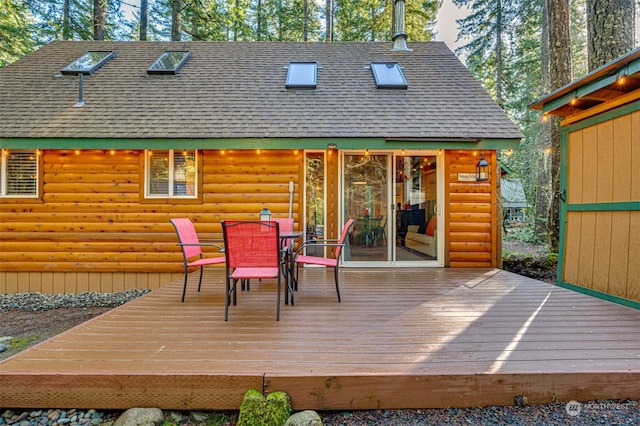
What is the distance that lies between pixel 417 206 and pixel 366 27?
33.3ft

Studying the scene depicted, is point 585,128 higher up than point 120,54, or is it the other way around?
point 120,54

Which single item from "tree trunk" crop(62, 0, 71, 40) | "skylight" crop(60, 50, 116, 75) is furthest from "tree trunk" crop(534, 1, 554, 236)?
"tree trunk" crop(62, 0, 71, 40)

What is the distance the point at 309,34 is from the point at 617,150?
13272mm

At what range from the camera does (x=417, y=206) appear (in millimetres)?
5625

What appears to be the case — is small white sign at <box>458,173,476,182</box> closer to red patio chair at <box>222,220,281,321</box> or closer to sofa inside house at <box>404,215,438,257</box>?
sofa inside house at <box>404,215,438,257</box>

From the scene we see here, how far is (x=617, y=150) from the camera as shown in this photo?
3.47 m

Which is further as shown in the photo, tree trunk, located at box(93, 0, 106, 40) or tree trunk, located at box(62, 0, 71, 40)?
tree trunk, located at box(62, 0, 71, 40)

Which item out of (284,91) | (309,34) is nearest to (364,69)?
(284,91)

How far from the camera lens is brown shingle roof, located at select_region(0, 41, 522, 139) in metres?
5.15

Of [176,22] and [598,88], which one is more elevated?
[176,22]

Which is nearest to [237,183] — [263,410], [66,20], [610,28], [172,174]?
[172,174]

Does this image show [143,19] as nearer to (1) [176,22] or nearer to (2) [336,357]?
(1) [176,22]

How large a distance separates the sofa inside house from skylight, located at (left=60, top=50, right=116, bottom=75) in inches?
285

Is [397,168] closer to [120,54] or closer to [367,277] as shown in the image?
[367,277]
